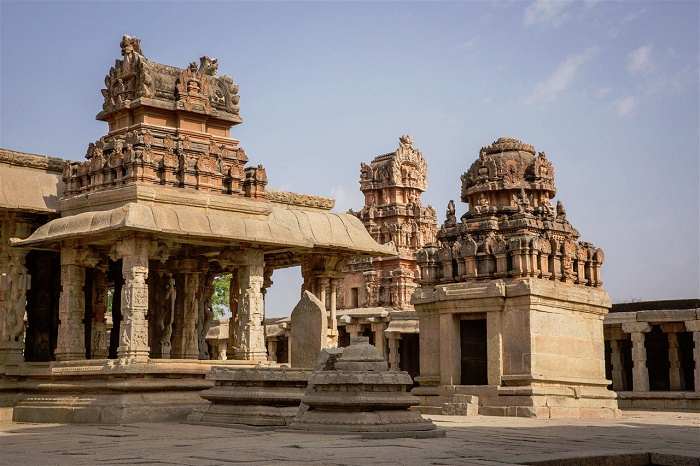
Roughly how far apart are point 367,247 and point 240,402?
7496 millimetres

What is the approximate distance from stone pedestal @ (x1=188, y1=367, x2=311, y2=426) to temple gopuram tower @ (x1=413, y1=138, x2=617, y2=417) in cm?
703

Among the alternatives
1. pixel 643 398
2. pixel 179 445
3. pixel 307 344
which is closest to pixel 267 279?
pixel 307 344

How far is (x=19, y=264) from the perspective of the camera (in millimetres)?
18609

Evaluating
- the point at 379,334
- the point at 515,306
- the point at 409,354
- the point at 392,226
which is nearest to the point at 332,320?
the point at 515,306

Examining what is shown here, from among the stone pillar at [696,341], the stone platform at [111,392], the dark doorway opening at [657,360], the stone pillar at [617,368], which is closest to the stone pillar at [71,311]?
the stone platform at [111,392]

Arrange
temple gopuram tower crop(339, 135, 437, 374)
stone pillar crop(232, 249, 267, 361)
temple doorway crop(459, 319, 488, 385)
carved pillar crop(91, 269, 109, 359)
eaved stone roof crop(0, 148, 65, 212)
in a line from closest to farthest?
stone pillar crop(232, 249, 267, 361) → eaved stone roof crop(0, 148, 65, 212) → temple doorway crop(459, 319, 488, 385) → carved pillar crop(91, 269, 109, 359) → temple gopuram tower crop(339, 135, 437, 374)

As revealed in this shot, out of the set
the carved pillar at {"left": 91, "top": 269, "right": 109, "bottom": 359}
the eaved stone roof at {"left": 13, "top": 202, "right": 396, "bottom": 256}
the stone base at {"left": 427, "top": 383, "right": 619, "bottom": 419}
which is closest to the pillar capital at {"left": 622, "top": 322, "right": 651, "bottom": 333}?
the stone base at {"left": 427, "top": 383, "right": 619, "bottom": 419}

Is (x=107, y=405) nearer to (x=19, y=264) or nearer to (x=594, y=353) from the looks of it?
(x=19, y=264)

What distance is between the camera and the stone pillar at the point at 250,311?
18.2 metres

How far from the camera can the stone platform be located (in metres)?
16.2

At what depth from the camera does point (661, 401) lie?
25406 mm

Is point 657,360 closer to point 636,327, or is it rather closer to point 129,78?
point 636,327

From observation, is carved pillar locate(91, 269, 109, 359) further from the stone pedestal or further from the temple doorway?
the temple doorway

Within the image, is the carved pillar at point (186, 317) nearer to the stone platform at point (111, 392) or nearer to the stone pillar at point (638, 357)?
the stone platform at point (111, 392)
